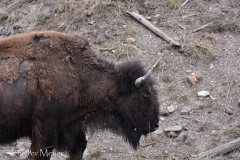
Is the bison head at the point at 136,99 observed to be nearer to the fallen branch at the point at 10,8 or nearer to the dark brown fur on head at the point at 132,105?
the dark brown fur on head at the point at 132,105

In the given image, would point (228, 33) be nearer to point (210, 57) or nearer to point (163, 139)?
point (210, 57)

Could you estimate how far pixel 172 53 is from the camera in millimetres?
Result: 9125

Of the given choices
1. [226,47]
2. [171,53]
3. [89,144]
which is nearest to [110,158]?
[89,144]

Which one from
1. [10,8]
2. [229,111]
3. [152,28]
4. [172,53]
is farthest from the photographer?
[10,8]

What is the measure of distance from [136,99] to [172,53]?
318cm

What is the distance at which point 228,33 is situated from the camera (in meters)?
9.35

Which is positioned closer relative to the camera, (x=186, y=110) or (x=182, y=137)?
(x=182, y=137)

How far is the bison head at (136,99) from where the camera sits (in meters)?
6.12

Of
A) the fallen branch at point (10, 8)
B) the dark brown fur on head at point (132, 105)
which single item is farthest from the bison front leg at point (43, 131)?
the fallen branch at point (10, 8)

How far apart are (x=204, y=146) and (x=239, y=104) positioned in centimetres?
119

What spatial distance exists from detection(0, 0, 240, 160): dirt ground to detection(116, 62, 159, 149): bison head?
35.4 inches

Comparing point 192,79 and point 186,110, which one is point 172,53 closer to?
point 192,79

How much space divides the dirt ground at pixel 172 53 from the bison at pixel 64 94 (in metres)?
0.99

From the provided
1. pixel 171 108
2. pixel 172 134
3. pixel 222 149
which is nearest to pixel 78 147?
pixel 172 134
